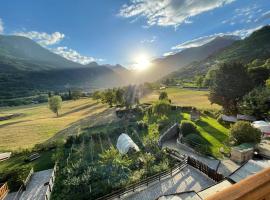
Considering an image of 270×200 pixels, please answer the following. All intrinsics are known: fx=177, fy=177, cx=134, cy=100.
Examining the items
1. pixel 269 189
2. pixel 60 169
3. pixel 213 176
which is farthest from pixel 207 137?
pixel 269 189

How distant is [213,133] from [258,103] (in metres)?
9.66

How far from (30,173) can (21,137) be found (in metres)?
23.8

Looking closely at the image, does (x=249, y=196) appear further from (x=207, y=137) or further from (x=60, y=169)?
(x=207, y=137)

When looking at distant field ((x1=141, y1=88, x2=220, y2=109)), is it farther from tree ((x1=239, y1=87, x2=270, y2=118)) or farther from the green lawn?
the green lawn

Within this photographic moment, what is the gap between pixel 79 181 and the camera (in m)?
16.7

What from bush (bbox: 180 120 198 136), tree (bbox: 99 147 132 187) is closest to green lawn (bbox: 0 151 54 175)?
tree (bbox: 99 147 132 187)

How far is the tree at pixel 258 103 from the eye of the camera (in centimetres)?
2900

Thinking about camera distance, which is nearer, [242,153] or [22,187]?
[22,187]

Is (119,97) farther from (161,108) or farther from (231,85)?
(231,85)

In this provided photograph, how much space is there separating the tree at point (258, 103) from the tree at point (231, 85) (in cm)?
403

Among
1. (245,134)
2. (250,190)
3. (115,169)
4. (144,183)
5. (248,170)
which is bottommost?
(115,169)

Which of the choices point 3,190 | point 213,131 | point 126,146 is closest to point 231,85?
point 213,131

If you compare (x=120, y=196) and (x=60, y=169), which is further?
(x=60, y=169)

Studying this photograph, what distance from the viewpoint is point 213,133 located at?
90.8 ft
